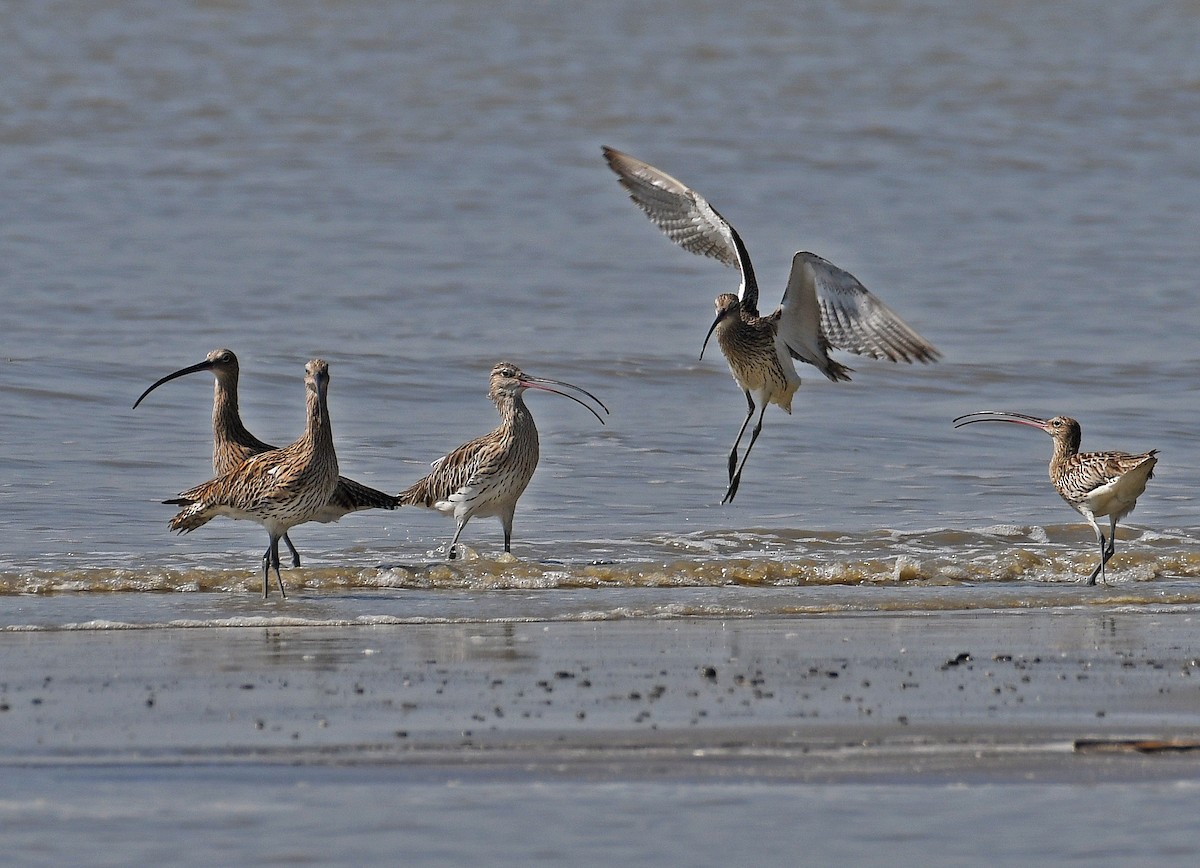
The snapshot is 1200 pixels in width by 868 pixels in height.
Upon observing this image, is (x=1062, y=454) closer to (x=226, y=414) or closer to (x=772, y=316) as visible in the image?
(x=772, y=316)

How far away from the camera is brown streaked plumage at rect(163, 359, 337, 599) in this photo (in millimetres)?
8703

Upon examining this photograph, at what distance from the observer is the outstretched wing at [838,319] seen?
36.3 feet

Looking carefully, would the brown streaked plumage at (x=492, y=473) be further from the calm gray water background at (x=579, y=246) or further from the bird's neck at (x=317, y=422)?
the bird's neck at (x=317, y=422)

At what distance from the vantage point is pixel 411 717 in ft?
18.4

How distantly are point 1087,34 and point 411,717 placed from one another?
118 feet

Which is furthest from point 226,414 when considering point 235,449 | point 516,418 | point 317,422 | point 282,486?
point 516,418

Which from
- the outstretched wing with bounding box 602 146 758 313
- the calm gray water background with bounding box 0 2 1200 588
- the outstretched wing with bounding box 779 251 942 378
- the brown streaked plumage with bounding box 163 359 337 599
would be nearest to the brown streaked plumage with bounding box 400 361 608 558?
the calm gray water background with bounding box 0 2 1200 588

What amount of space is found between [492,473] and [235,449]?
123cm

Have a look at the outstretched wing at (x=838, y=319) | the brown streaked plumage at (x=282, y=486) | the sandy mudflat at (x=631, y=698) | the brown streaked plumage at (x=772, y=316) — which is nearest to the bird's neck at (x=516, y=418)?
the brown streaked plumage at (x=282, y=486)

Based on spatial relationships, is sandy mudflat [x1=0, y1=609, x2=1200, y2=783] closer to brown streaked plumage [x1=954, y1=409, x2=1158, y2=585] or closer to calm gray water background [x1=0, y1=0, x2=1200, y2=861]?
calm gray water background [x1=0, y1=0, x2=1200, y2=861]

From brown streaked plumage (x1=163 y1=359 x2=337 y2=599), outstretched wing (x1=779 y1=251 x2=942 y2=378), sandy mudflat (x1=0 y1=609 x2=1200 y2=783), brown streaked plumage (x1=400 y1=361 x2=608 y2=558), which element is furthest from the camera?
outstretched wing (x1=779 y1=251 x2=942 y2=378)

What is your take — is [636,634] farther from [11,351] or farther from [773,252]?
[773,252]

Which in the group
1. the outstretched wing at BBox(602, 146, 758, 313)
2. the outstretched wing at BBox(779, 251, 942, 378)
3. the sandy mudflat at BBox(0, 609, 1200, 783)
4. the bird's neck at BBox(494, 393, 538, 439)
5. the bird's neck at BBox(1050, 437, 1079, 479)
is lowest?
the sandy mudflat at BBox(0, 609, 1200, 783)

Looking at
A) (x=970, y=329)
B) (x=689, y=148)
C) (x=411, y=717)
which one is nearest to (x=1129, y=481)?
(x=411, y=717)
